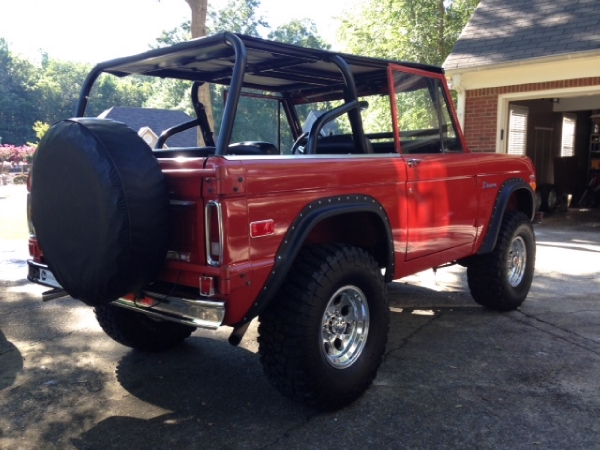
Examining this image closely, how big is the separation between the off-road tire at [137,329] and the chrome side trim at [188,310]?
0.95 m

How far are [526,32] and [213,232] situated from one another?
1049 cm

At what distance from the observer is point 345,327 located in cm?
342

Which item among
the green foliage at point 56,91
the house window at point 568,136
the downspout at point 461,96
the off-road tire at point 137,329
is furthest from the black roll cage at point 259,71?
the green foliage at point 56,91

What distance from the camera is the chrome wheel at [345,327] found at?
331 centimetres

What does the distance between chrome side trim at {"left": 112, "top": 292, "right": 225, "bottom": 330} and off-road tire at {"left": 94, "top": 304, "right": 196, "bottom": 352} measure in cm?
95

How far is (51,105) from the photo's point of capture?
66.1 m

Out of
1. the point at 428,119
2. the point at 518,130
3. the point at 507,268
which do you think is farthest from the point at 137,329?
the point at 518,130

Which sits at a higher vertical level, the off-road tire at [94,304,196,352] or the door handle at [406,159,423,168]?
the door handle at [406,159,423,168]

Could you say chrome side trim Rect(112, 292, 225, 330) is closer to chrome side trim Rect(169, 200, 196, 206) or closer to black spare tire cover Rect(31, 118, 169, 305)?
black spare tire cover Rect(31, 118, 169, 305)

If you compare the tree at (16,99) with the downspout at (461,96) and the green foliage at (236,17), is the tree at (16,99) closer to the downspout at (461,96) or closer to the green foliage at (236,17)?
the green foliage at (236,17)

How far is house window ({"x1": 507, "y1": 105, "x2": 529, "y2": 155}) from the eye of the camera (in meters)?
12.8

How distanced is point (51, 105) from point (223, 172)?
71.2m

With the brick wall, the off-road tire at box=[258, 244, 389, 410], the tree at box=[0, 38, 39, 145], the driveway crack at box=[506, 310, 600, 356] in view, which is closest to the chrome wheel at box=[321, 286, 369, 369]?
the off-road tire at box=[258, 244, 389, 410]

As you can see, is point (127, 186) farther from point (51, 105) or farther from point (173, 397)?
point (51, 105)
